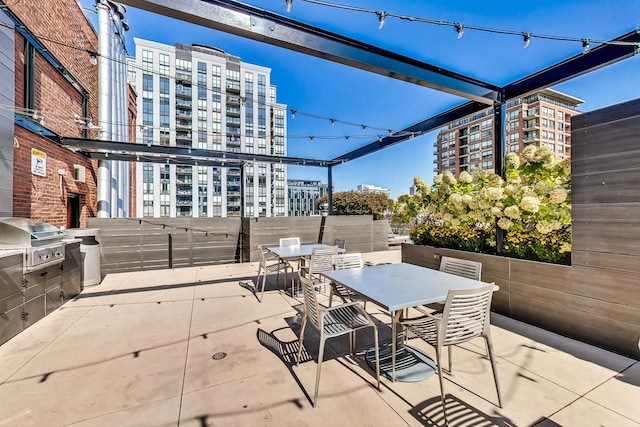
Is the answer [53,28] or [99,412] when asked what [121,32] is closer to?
[53,28]

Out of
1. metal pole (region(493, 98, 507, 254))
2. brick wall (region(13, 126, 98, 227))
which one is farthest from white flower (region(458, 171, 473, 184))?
brick wall (region(13, 126, 98, 227))

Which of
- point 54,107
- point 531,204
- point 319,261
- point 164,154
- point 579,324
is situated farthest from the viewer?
point 164,154

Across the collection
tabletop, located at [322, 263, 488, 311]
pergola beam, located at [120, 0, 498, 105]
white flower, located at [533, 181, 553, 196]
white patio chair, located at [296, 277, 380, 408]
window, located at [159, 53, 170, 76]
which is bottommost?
white patio chair, located at [296, 277, 380, 408]

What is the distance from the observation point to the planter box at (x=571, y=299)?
2504 millimetres

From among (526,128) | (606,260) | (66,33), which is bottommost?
(606,260)

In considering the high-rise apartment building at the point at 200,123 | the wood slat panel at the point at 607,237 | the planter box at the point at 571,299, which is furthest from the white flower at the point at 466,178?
the high-rise apartment building at the point at 200,123

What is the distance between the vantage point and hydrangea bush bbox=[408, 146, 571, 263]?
3.24m

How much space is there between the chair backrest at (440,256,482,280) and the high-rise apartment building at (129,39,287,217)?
3602 centimetres

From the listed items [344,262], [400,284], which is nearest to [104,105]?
[344,262]

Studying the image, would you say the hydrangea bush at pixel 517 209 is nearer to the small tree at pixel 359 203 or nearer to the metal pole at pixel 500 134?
the metal pole at pixel 500 134

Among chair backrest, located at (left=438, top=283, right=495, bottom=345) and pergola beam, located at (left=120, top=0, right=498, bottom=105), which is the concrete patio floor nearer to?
chair backrest, located at (left=438, top=283, right=495, bottom=345)

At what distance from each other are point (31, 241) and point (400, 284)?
4484 mm

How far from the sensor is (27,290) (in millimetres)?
3209

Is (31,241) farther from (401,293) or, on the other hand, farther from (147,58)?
(147,58)
